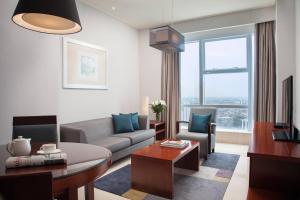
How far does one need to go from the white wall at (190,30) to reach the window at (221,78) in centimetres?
33

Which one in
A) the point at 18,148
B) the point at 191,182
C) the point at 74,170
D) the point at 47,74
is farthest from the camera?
the point at 47,74

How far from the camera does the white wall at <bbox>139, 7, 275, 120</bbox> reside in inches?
177

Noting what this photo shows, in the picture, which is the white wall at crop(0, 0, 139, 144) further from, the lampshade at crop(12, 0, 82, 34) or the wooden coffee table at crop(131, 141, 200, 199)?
the wooden coffee table at crop(131, 141, 200, 199)

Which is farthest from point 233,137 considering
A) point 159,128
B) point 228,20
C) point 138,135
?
point 228,20

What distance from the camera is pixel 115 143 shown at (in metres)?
3.37

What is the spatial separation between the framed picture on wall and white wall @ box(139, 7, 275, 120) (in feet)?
4.94

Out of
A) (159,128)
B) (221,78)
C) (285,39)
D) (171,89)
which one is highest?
(285,39)

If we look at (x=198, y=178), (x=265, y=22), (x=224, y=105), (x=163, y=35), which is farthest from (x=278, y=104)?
(x=163, y=35)

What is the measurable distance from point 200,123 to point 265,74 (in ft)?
5.76

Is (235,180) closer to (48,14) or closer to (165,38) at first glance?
(165,38)

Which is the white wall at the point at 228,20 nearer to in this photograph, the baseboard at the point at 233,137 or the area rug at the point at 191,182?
the baseboard at the point at 233,137

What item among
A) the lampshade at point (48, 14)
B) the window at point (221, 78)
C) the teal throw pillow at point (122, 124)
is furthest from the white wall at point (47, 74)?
the window at point (221, 78)

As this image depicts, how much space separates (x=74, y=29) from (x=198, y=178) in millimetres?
2425

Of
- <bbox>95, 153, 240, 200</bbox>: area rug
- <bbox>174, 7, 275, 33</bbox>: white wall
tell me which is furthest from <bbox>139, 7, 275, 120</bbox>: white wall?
<bbox>95, 153, 240, 200</bbox>: area rug
